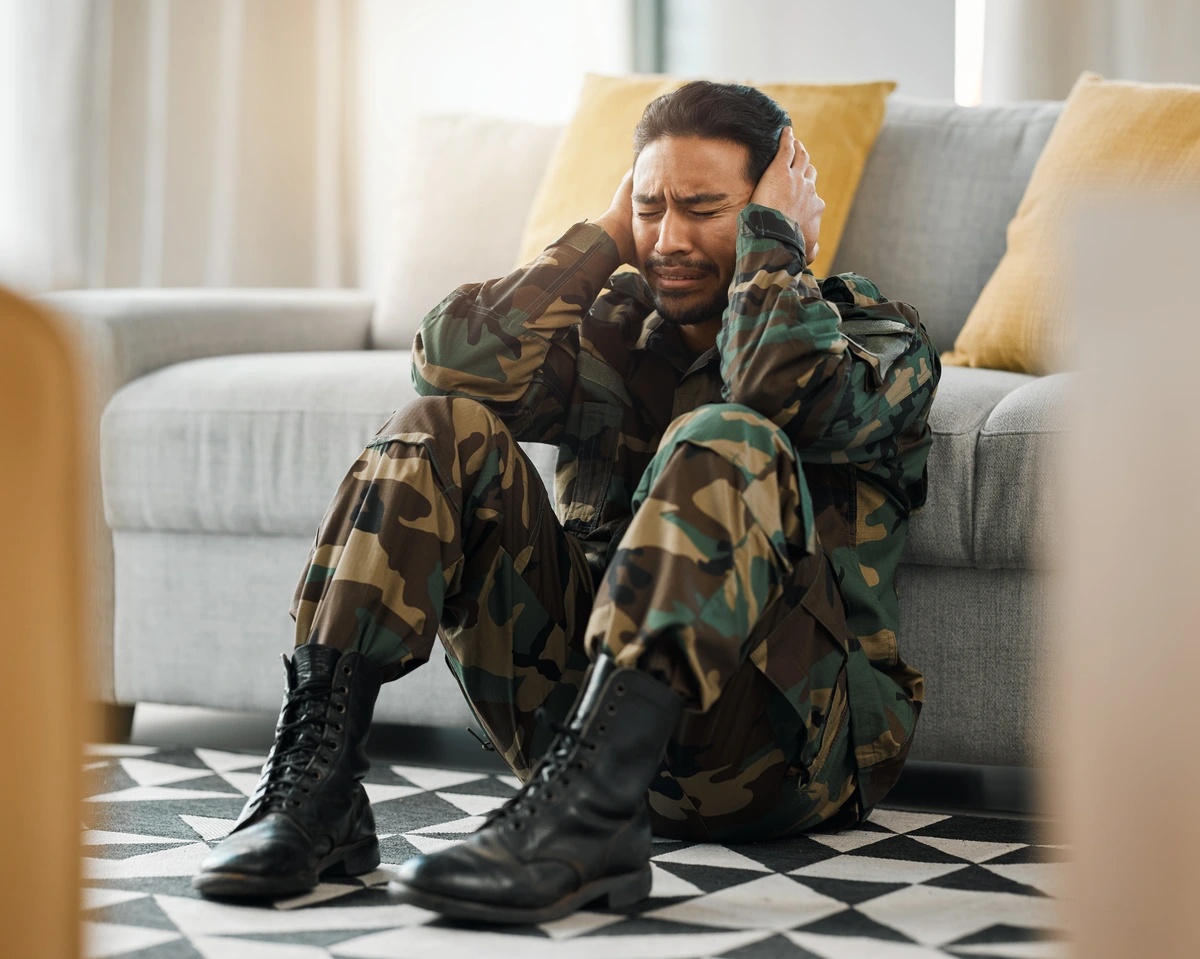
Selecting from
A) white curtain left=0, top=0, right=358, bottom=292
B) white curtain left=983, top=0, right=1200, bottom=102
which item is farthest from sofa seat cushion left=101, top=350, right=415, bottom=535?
white curtain left=983, top=0, right=1200, bottom=102

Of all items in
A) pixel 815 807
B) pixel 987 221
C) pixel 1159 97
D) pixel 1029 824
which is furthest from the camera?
pixel 987 221

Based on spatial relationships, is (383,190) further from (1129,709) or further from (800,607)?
(1129,709)

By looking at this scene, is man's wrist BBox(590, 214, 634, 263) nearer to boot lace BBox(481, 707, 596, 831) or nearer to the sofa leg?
boot lace BBox(481, 707, 596, 831)

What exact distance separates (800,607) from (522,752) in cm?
33

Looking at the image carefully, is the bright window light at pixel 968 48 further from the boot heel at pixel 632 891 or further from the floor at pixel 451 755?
the boot heel at pixel 632 891

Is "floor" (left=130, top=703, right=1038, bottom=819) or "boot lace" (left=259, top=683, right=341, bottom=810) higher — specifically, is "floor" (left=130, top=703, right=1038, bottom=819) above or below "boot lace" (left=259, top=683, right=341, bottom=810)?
below

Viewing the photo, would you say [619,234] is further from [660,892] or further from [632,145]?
[660,892]

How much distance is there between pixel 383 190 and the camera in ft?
11.7

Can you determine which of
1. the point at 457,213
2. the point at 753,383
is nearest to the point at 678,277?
the point at 753,383

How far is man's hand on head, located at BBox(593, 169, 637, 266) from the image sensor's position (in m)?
1.71

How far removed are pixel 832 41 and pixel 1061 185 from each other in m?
1.16

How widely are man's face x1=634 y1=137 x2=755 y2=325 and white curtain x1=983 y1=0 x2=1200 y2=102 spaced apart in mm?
1360

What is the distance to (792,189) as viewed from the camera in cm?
161

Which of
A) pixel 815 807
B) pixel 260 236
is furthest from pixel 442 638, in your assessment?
pixel 260 236
